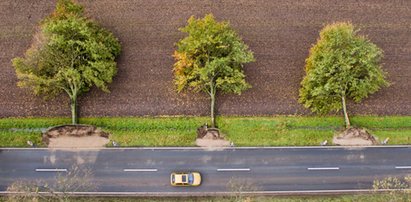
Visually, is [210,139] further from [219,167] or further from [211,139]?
[219,167]

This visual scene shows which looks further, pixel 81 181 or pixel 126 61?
pixel 126 61

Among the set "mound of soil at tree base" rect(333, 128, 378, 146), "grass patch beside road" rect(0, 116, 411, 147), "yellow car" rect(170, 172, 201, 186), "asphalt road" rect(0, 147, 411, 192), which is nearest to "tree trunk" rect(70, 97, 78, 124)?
"grass patch beside road" rect(0, 116, 411, 147)

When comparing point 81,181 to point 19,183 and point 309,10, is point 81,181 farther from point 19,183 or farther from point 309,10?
point 309,10

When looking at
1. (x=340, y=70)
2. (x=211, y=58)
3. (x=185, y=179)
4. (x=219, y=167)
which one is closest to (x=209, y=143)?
(x=219, y=167)

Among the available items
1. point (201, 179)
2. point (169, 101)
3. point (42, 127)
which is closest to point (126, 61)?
point (169, 101)

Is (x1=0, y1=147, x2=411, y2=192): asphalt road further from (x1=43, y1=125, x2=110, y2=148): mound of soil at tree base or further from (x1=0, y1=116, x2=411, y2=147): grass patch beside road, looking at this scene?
(x1=0, y1=116, x2=411, y2=147): grass patch beside road

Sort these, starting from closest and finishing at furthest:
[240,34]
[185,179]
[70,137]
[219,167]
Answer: [185,179], [219,167], [70,137], [240,34]
